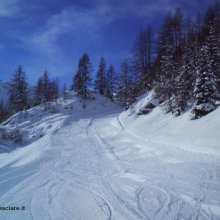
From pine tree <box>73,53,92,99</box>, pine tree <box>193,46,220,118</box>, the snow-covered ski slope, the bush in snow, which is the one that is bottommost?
the snow-covered ski slope

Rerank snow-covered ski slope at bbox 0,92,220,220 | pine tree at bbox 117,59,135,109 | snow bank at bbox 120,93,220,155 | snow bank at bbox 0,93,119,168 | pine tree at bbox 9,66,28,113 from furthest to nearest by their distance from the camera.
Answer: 1. pine tree at bbox 9,66,28,113
2. pine tree at bbox 117,59,135,109
3. snow bank at bbox 0,93,119,168
4. snow bank at bbox 120,93,220,155
5. snow-covered ski slope at bbox 0,92,220,220

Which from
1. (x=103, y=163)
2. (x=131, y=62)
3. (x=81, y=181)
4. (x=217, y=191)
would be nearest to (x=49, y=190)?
(x=81, y=181)

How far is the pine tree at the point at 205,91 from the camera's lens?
13836 mm

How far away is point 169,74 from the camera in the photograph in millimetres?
21125

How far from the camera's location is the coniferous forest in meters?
14.6

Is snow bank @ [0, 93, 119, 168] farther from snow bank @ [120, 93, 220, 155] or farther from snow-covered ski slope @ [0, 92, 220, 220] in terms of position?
snow bank @ [120, 93, 220, 155]

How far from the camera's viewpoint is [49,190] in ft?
21.8

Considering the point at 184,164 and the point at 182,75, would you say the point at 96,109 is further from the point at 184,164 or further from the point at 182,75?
the point at 184,164

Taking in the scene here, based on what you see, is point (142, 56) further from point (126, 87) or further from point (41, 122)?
point (41, 122)

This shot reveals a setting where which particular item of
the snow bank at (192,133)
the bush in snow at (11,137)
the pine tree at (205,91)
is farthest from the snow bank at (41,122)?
the pine tree at (205,91)

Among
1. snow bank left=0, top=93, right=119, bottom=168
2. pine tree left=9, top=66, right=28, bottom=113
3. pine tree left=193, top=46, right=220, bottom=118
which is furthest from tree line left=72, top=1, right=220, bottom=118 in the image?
pine tree left=9, top=66, right=28, bottom=113

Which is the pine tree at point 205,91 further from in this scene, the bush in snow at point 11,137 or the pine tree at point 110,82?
the pine tree at point 110,82

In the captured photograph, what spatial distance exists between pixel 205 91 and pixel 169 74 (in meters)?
7.37

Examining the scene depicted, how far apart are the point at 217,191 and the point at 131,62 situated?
36.1 metres
